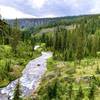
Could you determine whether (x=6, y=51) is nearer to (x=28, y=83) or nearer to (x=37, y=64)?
(x=37, y=64)

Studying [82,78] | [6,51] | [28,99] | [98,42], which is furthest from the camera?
[98,42]

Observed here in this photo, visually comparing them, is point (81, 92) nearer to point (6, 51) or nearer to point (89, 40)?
point (6, 51)

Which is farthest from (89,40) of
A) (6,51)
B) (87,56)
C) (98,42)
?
(6,51)

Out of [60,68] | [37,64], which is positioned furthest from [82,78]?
[37,64]

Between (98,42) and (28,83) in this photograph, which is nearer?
(28,83)

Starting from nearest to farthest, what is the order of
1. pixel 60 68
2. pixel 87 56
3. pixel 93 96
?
pixel 93 96, pixel 60 68, pixel 87 56

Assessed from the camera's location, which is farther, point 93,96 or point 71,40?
point 71,40

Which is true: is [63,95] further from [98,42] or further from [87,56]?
[98,42]

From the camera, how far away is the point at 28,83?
7956 cm

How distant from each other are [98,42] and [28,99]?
358ft

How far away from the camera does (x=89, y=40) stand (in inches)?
6639

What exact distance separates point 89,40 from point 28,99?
4297 inches

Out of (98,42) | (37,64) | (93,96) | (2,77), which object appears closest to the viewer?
(93,96)

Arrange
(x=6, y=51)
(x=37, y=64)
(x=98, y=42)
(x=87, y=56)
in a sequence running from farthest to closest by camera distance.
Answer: (x=98, y=42) < (x=87, y=56) < (x=6, y=51) < (x=37, y=64)
